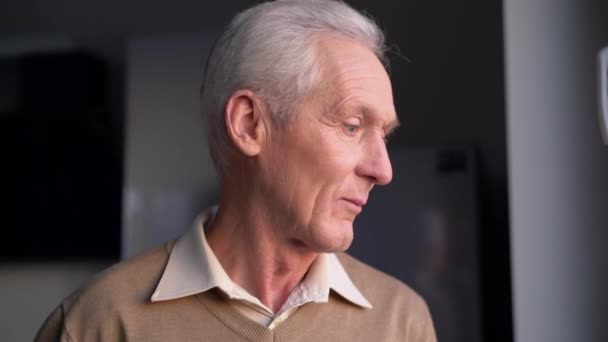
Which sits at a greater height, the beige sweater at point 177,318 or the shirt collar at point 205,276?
the shirt collar at point 205,276

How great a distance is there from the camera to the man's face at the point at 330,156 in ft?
3.20

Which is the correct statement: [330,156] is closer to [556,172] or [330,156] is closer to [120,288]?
[120,288]

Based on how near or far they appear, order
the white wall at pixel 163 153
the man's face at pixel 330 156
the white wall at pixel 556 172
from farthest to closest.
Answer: the white wall at pixel 163 153 → the white wall at pixel 556 172 → the man's face at pixel 330 156

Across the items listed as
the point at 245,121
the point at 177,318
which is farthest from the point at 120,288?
the point at 245,121

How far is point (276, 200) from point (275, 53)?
0.22 meters

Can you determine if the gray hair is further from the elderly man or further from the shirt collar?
the shirt collar

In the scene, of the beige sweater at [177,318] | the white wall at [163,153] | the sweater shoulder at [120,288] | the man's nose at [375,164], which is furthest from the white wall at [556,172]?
the white wall at [163,153]

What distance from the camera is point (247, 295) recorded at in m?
1.02

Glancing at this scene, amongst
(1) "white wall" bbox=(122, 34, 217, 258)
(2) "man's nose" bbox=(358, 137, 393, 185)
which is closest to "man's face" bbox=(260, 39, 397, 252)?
(2) "man's nose" bbox=(358, 137, 393, 185)

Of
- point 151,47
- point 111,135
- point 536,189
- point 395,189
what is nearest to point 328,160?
point 536,189

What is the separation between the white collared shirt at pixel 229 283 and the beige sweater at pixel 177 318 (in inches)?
0.6

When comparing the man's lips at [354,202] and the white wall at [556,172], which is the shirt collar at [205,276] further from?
the white wall at [556,172]

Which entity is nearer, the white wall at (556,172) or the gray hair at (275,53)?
the gray hair at (275,53)

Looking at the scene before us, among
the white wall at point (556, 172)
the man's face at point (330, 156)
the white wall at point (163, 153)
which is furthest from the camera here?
the white wall at point (163, 153)
